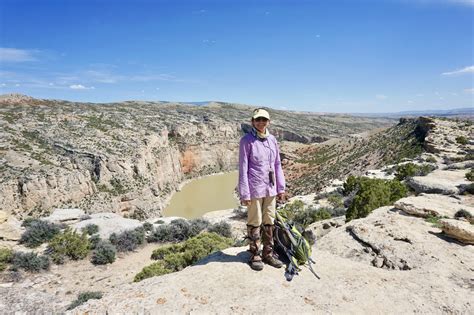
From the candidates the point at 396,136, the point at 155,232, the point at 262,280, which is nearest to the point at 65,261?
the point at 155,232

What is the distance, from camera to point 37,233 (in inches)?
534

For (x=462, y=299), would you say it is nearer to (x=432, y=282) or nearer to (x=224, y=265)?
(x=432, y=282)

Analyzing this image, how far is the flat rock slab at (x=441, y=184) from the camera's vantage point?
43.1ft

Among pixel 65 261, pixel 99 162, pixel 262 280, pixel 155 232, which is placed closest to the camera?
pixel 262 280

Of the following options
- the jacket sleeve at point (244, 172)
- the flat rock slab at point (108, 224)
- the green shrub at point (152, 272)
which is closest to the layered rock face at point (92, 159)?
the flat rock slab at point (108, 224)

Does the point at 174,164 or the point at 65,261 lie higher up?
the point at 65,261

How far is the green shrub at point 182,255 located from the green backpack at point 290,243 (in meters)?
5.15

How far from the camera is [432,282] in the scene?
5.68 m

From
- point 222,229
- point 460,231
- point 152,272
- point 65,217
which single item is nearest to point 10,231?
point 65,217

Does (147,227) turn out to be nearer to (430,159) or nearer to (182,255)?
(182,255)

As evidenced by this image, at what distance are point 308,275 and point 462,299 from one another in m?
2.62

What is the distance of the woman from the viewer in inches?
Result: 210

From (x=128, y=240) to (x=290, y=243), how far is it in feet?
32.3

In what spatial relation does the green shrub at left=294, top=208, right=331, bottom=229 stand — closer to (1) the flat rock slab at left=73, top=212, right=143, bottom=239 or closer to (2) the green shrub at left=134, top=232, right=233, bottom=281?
(2) the green shrub at left=134, top=232, right=233, bottom=281
